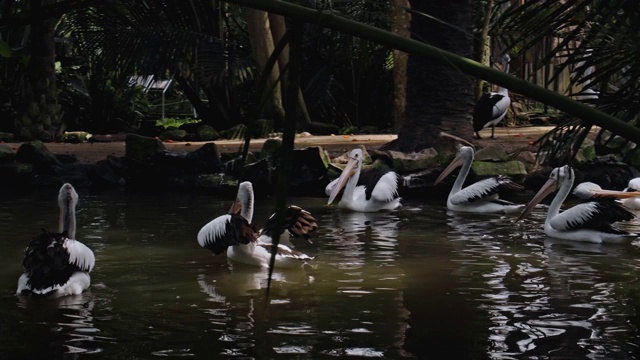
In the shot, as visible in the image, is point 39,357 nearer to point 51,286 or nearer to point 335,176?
point 51,286

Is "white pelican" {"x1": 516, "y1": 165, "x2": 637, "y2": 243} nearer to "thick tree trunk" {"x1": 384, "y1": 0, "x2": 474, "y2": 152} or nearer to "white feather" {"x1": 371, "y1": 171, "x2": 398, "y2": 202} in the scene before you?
"white feather" {"x1": 371, "y1": 171, "x2": 398, "y2": 202}

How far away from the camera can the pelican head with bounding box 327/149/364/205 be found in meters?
10.7

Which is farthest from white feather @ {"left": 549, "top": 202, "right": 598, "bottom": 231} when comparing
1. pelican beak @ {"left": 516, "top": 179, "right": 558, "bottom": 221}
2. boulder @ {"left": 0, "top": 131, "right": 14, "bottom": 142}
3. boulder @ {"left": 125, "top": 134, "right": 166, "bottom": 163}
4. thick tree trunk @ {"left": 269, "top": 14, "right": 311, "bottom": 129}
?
boulder @ {"left": 0, "top": 131, "right": 14, "bottom": 142}

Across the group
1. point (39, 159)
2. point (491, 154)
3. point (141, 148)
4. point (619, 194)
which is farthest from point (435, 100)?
point (39, 159)

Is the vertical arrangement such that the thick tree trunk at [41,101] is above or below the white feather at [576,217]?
above

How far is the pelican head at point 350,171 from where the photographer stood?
10.7m

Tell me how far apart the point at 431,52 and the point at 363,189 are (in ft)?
29.6

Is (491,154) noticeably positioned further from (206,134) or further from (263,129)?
(206,134)

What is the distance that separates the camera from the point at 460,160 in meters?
10.9

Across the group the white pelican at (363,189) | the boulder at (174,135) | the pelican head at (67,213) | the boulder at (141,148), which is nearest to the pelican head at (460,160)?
the white pelican at (363,189)

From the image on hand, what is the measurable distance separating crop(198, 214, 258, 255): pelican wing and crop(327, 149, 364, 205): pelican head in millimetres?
3511

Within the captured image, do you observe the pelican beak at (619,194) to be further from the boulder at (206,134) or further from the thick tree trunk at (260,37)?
the boulder at (206,134)

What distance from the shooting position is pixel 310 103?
57.0 feet

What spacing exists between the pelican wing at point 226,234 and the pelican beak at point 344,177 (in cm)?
347
